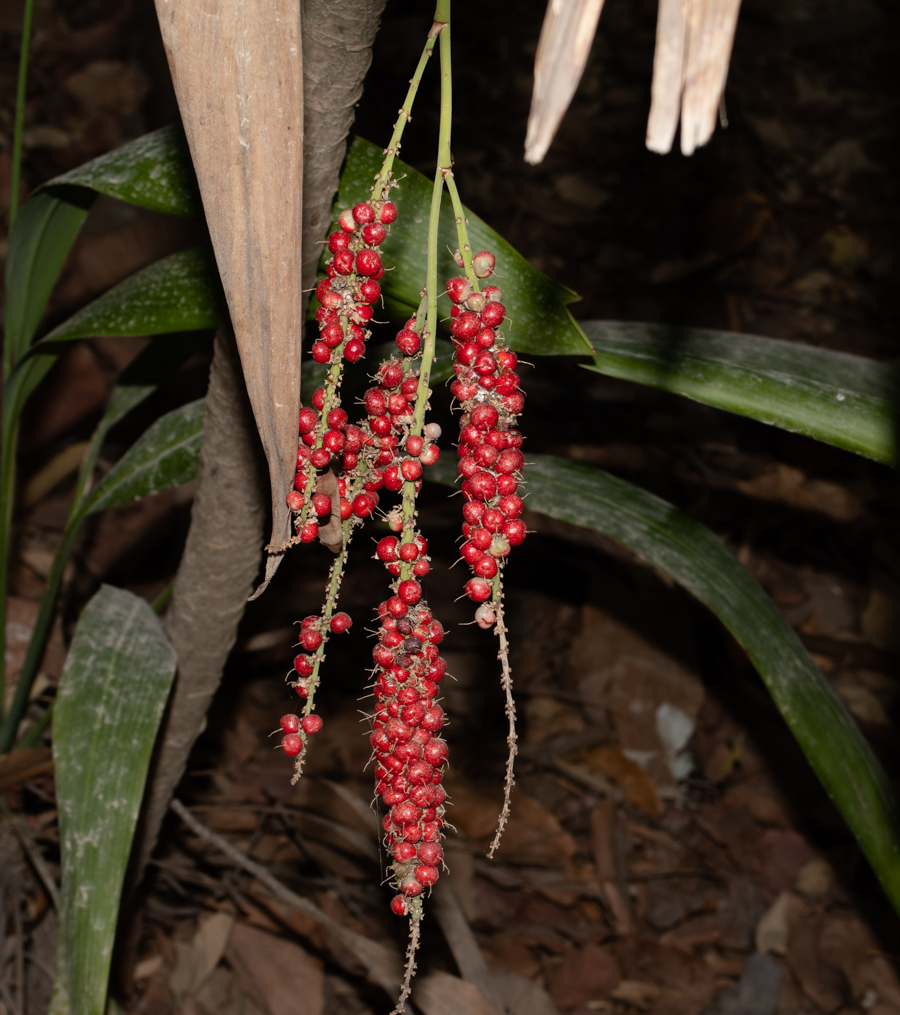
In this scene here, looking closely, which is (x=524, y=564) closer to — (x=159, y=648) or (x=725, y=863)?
(x=725, y=863)

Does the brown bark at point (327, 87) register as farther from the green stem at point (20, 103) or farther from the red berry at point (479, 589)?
the green stem at point (20, 103)

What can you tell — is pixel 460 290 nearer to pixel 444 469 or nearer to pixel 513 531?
pixel 513 531

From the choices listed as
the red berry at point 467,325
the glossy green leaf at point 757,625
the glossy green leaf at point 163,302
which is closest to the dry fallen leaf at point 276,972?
the glossy green leaf at point 757,625

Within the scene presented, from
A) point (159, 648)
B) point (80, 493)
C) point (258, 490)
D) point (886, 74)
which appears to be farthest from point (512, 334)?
point (886, 74)

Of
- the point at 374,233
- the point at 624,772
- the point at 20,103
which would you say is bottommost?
the point at 624,772

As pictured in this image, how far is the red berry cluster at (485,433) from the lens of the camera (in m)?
0.39

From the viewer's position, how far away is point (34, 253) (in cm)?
91

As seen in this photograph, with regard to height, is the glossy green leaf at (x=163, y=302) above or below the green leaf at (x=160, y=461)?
above

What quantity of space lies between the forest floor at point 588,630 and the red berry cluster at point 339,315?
27.1 inches

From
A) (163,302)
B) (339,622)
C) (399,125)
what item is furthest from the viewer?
(163,302)

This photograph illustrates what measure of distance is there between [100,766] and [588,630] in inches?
41.5

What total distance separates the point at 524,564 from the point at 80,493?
34.4 inches

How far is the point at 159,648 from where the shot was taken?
0.77m

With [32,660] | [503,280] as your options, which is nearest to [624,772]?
[32,660]
